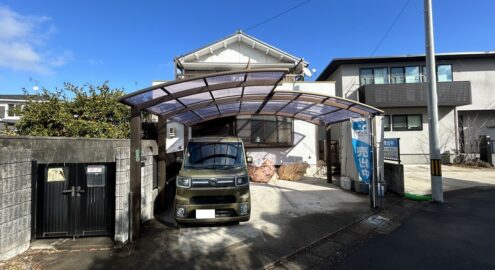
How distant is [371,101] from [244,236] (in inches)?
530

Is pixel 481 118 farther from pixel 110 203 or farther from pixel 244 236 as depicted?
pixel 110 203

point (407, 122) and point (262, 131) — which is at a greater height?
point (407, 122)

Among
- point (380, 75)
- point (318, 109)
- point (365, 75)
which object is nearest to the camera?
point (318, 109)

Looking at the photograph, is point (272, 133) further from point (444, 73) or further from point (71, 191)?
point (444, 73)


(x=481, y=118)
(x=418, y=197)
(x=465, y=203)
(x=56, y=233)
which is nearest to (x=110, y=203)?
(x=56, y=233)

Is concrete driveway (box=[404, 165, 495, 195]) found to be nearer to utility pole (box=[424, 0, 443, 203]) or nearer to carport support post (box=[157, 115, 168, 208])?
utility pole (box=[424, 0, 443, 203])

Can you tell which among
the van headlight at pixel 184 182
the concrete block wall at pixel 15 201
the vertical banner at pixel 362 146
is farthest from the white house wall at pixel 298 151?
the concrete block wall at pixel 15 201

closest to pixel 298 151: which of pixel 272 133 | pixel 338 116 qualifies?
pixel 272 133

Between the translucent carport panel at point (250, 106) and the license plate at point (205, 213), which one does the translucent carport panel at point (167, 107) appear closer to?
the translucent carport panel at point (250, 106)

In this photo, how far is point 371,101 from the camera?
15055 millimetres

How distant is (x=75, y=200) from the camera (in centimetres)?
435

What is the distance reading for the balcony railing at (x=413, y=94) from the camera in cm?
1487

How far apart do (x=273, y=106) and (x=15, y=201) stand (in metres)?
6.63

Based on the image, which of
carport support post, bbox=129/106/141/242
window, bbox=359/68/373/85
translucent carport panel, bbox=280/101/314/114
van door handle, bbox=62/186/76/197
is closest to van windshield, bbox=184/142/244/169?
carport support post, bbox=129/106/141/242
